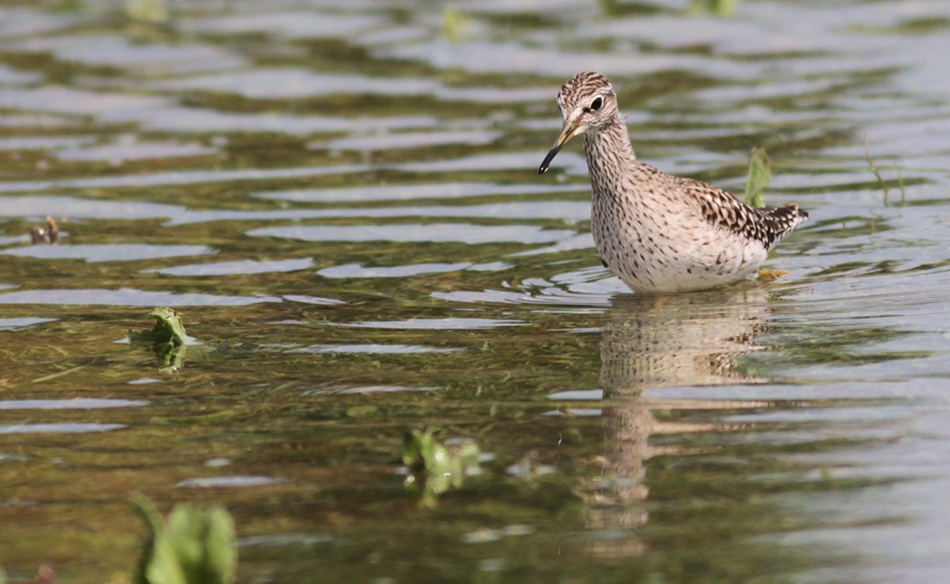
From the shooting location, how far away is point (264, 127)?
15.1 m

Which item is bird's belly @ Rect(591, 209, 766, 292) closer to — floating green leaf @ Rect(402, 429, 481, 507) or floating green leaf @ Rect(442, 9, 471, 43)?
floating green leaf @ Rect(402, 429, 481, 507)

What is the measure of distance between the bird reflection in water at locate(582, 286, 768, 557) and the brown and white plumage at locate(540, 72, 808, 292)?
7.3 inches

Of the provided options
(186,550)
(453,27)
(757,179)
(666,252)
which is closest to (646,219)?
(666,252)

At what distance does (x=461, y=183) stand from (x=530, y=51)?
5251mm

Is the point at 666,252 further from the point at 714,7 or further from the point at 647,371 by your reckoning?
the point at 714,7

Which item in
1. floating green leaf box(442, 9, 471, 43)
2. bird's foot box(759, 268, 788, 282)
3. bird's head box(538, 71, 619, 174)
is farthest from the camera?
floating green leaf box(442, 9, 471, 43)

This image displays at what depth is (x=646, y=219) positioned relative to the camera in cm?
934

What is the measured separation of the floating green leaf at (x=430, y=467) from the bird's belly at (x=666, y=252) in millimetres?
3616

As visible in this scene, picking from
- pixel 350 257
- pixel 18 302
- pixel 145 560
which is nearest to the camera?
pixel 145 560

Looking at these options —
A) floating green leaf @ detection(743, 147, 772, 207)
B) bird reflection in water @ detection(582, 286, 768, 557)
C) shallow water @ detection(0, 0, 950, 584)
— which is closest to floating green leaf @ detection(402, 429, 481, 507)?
shallow water @ detection(0, 0, 950, 584)

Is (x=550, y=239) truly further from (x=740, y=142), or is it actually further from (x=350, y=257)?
(x=740, y=142)

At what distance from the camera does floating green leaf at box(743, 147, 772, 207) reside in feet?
36.1

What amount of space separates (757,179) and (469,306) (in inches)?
122

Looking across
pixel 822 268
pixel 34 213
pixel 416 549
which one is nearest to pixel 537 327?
pixel 822 268
